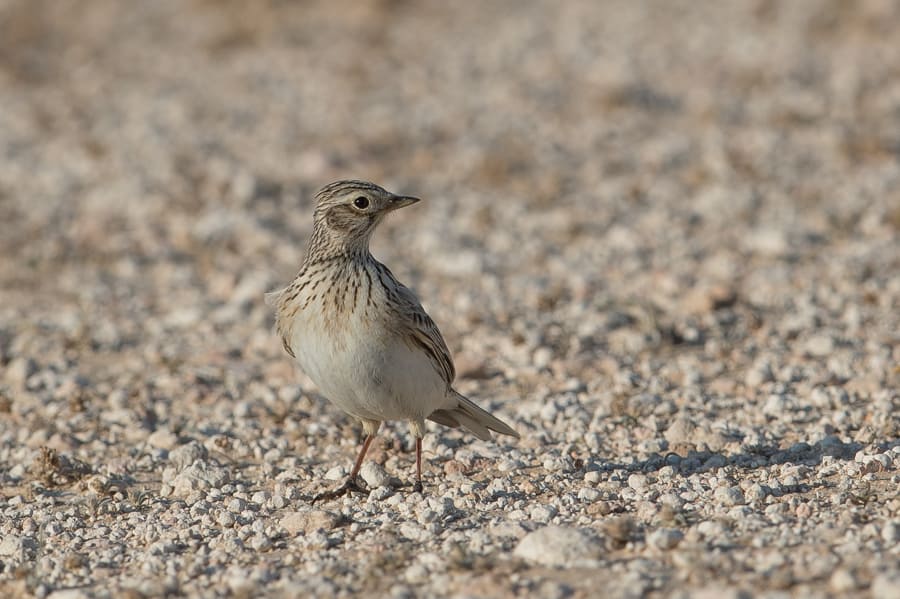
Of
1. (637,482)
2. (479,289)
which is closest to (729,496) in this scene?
(637,482)

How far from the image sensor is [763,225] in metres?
11.2

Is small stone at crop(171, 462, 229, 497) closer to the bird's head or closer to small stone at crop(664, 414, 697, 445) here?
the bird's head

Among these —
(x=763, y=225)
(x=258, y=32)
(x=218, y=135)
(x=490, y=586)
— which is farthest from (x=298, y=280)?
(x=258, y=32)

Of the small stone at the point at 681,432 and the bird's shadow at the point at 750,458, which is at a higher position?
the small stone at the point at 681,432

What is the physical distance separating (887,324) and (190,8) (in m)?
12.0

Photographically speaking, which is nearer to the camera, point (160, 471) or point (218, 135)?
point (160, 471)

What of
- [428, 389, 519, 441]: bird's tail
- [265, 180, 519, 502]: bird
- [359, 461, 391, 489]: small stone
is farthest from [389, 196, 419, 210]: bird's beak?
[359, 461, 391, 489]: small stone

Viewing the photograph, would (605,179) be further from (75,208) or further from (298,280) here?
(298,280)

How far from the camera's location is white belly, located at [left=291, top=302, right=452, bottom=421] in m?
6.17

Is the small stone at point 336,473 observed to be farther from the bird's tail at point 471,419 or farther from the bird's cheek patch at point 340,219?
the bird's cheek patch at point 340,219

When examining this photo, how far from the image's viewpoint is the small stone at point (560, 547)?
5.25 meters

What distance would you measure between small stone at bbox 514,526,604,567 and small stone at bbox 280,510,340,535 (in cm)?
102

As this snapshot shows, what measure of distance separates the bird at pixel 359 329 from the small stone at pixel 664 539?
5.14 feet

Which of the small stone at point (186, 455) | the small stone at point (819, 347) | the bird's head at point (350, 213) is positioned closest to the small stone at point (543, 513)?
the bird's head at point (350, 213)
